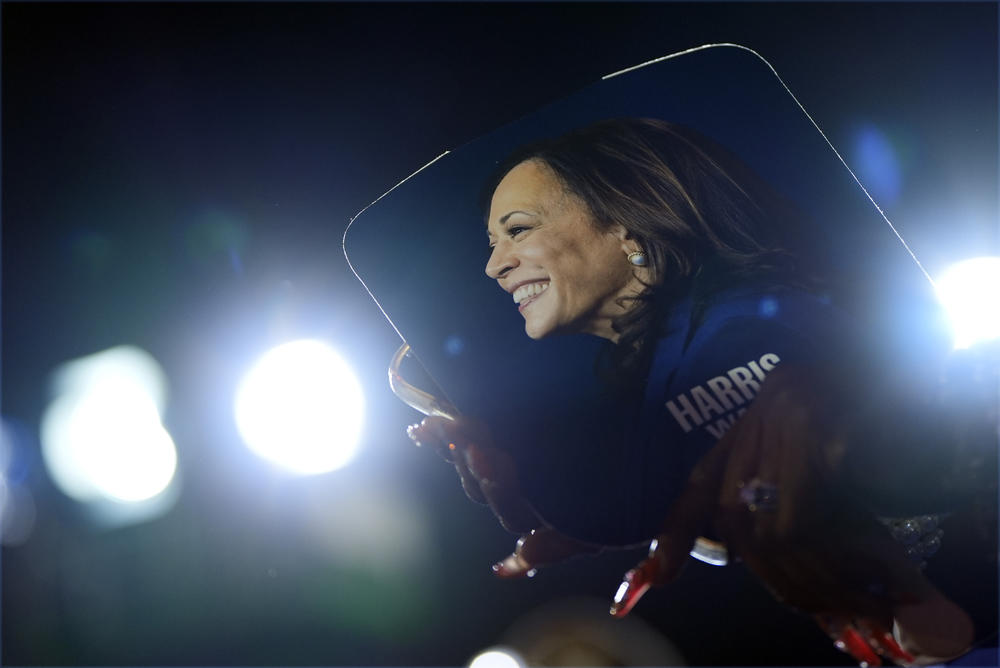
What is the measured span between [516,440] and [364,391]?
87 centimetres

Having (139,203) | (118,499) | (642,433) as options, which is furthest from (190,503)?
(642,433)

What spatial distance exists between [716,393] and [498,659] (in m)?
1.77

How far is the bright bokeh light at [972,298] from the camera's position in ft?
7.19

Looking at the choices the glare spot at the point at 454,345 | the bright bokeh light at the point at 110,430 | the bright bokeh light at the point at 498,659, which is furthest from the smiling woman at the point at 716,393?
the bright bokeh light at the point at 110,430

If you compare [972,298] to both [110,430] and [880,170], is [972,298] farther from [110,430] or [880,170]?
[110,430]

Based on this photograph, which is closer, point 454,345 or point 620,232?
point 620,232

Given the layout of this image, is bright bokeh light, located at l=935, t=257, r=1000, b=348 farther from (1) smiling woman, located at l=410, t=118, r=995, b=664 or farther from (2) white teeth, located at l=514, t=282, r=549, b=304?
(2) white teeth, located at l=514, t=282, r=549, b=304

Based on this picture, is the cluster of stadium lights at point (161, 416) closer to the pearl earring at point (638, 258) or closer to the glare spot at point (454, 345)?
the glare spot at point (454, 345)

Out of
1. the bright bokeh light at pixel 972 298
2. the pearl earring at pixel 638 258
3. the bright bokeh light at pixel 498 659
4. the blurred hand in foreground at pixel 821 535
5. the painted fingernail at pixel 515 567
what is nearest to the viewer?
the blurred hand in foreground at pixel 821 535

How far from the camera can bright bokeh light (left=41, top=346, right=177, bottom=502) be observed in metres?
3.57

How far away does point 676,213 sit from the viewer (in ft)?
7.55

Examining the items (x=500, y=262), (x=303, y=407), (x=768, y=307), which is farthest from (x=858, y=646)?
(x=303, y=407)

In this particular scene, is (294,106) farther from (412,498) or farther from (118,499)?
(118,499)

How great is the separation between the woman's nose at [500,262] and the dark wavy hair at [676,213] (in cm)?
27
